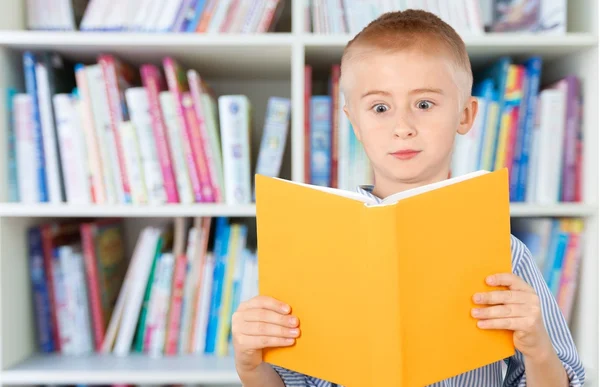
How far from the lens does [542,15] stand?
125 cm

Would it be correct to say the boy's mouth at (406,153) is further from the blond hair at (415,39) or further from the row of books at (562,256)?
the row of books at (562,256)

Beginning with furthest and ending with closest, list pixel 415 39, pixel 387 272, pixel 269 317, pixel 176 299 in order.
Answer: pixel 176 299, pixel 415 39, pixel 269 317, pixel 387 272

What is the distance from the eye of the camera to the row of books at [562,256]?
1.23 meters

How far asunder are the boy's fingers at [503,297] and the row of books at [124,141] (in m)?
0.69

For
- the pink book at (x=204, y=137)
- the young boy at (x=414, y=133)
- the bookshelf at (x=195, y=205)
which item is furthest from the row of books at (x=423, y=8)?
the young boy at (x=414, y=133)

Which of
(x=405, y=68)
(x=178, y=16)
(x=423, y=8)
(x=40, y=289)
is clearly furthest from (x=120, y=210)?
(x=423, y=8)

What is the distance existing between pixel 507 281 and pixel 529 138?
0.68 m

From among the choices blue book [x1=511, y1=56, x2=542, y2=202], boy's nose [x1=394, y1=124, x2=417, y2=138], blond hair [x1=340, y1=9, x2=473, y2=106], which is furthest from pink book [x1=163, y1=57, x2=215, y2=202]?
blue book [x1=511, y1=56, x2=542, y2=202]

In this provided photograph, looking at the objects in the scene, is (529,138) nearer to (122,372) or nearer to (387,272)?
(387,272)

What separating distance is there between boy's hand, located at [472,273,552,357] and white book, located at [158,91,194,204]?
78cm

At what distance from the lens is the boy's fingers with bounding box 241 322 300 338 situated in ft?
2.23

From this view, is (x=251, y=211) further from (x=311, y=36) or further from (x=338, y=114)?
(x=311, y=36)

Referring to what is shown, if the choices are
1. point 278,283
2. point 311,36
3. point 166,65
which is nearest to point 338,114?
point 311,36

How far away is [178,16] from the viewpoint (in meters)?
1.24
